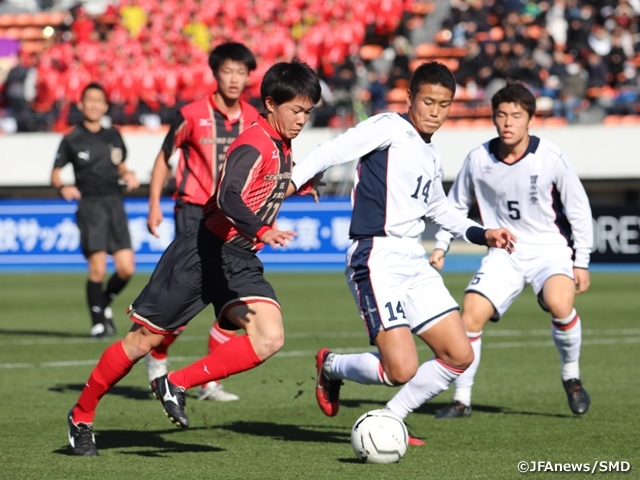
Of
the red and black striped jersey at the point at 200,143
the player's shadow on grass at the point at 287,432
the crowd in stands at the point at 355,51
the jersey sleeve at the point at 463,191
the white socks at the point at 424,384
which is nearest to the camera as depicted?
the white socks at the point at 424,384

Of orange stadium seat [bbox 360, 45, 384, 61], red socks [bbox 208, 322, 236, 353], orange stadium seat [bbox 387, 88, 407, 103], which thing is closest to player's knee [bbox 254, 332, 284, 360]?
red socks [bbox 208, 322, 236, 353]

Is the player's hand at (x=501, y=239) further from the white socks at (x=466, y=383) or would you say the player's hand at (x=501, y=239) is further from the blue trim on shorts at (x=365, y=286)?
the white socks at (x=466, y=383)

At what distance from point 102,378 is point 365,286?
4.89ft

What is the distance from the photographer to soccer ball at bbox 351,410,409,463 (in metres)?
5.69

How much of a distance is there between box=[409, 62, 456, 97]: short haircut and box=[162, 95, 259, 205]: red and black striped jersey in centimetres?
206

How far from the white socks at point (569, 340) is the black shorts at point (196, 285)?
2471mm

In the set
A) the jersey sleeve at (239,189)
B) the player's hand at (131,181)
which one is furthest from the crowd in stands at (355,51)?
the jersey sleeve at (239,189)

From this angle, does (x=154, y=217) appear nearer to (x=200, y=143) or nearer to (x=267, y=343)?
(x=200, y=143)

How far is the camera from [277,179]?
5676 mm

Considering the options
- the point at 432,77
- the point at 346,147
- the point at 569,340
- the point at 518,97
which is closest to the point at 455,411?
the point at 569,340

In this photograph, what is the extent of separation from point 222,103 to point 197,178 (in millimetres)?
574

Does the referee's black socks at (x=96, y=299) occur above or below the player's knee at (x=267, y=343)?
A: below

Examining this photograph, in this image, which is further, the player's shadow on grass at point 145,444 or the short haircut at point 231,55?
the short haircut at point 231,55

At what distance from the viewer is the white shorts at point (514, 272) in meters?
7.35
